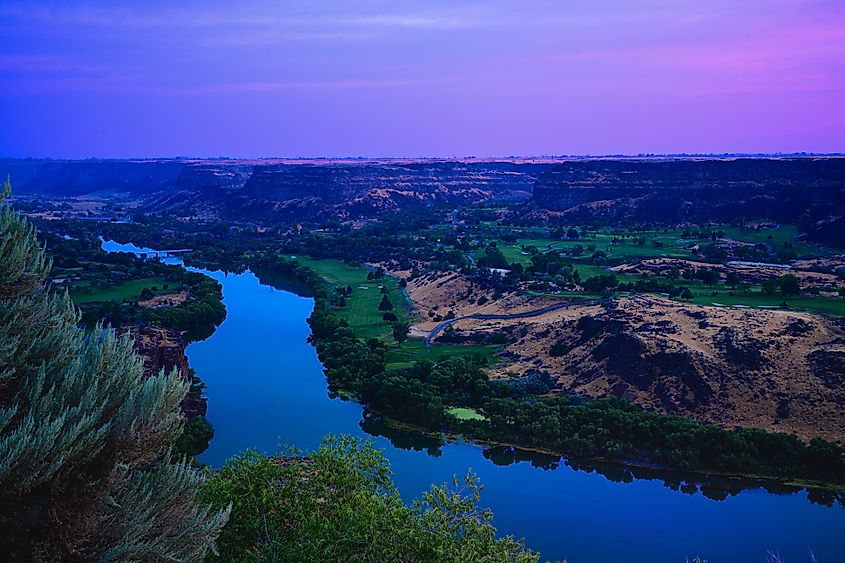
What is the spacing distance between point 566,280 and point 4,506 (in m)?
58.1

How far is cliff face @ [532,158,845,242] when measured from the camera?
332 ft

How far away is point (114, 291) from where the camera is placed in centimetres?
6912

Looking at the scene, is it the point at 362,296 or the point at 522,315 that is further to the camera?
the point at 362,296

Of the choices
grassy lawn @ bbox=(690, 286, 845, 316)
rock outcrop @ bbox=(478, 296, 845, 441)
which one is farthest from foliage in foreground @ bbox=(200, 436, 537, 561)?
grassy lawn @ bbox=(690, 286, 845, 316)

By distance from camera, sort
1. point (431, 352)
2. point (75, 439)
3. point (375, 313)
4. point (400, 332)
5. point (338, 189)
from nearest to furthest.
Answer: point (75, 439), point (431, 352), point (400, 332), point (375, 313), point (338, 189)

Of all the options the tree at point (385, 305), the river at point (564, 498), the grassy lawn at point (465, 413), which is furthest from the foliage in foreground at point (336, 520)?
the tree at point (385, 305)

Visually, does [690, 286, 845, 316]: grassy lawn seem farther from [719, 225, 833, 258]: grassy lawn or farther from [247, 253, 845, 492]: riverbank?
[719, 225, 833, 258]: grassy lawn

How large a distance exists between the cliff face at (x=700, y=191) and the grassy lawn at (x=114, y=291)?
7229 cm

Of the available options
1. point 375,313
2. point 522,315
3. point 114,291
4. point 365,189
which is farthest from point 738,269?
point 365,189

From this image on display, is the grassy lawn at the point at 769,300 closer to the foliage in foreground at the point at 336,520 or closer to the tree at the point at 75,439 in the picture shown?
the foliage in foreground at the point at 336,520

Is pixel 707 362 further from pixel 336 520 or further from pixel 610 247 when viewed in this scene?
pixel 610 247

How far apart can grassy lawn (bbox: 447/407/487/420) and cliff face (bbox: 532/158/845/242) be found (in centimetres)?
6956

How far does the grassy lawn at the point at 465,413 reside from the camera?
3817 centimetres

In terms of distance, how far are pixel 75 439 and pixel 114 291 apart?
6427 centimetres
